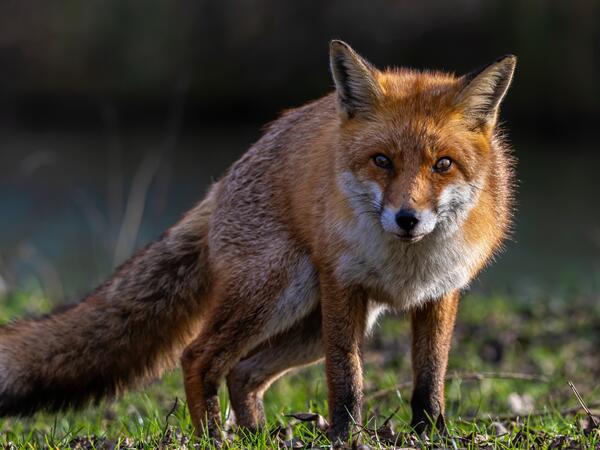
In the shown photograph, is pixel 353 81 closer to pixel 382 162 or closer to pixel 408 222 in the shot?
pixel 382 162

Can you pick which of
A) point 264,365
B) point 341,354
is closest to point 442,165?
point 341,354

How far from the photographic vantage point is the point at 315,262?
16.3 ft

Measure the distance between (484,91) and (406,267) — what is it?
854 millimetres

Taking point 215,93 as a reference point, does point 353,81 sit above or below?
above

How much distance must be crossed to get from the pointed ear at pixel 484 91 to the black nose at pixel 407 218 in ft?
2.20

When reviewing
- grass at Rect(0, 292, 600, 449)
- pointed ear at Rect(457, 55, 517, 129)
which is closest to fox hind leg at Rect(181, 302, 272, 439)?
grass at Rect(0, 292, 600, 449)

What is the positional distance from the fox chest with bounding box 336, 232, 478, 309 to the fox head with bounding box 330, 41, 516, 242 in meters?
0.15

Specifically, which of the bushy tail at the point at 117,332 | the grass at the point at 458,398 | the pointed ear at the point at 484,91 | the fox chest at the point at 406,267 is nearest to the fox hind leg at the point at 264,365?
the grass at the point at 458,398

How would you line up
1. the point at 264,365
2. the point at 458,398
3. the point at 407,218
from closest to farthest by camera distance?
the point at 407,218
the point at 264,365
the point at 458,398

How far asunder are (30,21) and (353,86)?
13524 mm

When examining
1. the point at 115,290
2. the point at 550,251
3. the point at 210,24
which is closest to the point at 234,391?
the point at 115,290

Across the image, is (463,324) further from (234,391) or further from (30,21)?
(30,21)

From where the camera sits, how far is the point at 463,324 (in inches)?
364

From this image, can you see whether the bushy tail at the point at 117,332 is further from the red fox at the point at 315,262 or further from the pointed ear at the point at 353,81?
the pointed ear at the point at 353,81
